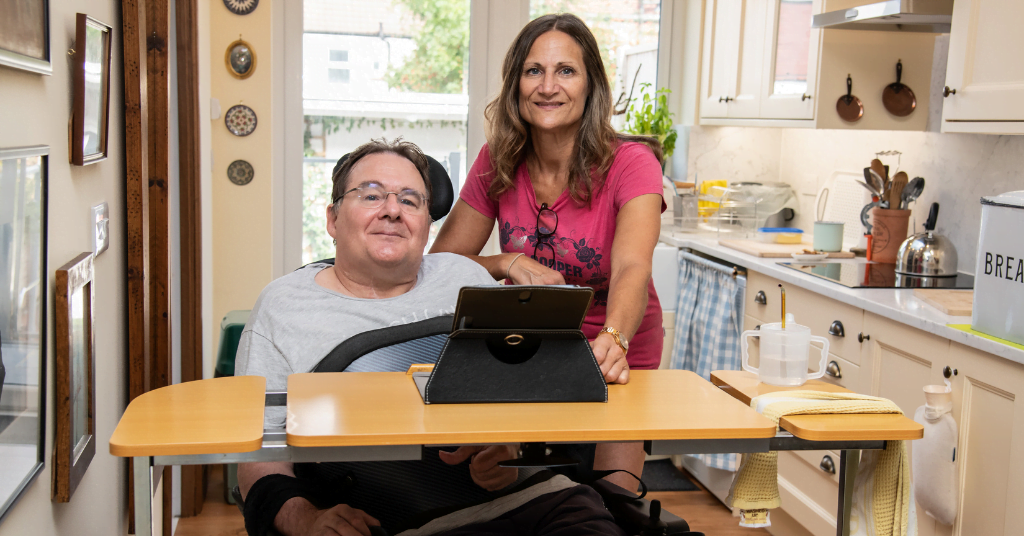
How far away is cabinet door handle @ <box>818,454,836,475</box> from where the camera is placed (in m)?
2.74

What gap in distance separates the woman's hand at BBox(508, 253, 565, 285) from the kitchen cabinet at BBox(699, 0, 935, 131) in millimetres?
1767

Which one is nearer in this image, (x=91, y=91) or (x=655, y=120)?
(x=91, y=91)

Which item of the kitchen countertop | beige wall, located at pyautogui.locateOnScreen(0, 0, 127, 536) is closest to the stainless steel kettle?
the kitchen countertop

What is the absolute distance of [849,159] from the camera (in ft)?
12.2

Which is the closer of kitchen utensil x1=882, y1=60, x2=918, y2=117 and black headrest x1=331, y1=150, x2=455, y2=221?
black headrest x1=331, y1=150, x2=455, y2=221

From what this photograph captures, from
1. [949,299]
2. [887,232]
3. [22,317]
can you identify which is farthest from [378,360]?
[887,232]

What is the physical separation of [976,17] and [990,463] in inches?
48.2

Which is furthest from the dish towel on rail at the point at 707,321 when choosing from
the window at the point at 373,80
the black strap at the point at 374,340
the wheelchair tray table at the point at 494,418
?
the wheelchair tray table at the point at 494,418

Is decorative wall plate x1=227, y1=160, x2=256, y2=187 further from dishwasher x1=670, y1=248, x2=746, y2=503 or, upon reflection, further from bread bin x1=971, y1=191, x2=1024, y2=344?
bread bin x1=971, y1=191, x2=1024, y2=344

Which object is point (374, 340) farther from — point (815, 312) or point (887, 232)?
point (887, 232)

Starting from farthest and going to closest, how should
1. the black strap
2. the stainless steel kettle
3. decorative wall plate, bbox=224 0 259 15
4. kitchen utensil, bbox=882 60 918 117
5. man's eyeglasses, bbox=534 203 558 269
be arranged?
decorative wall plate, bbox=224 0 259 15 → kitchen utensil, bbox=882 60 918 117 → the stainless steel kettle → man's eyeglasses, bbox=534 203 558 269 → the black strap

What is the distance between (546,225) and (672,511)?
64.0 inches

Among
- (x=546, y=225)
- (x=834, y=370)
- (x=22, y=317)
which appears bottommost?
(x=834, y=370)

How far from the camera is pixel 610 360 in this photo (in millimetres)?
1505
